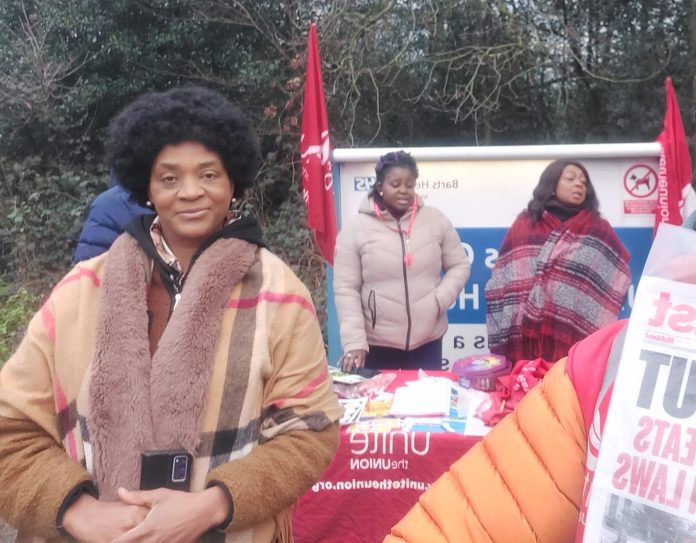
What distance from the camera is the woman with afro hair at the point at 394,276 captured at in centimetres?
357

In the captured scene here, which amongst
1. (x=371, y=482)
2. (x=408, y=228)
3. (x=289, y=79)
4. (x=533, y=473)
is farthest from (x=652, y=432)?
(x=289, y=79)

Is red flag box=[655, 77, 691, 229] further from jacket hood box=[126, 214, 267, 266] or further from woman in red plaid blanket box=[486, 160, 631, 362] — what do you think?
jacket hood box=[126, 214, 267, 266]

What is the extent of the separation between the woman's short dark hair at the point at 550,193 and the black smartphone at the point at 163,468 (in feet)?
8.88

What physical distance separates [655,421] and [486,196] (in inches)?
143

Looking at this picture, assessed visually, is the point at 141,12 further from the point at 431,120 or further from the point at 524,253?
the point at 524,253

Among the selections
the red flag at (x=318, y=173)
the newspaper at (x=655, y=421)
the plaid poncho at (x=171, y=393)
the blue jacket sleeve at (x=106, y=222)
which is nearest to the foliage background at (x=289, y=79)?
the red flag at (x=318, y=173)

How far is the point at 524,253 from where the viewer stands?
365cm

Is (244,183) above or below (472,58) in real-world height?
below

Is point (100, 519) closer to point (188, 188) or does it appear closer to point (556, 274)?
point (188, 188)

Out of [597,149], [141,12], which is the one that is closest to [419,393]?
[597,149]

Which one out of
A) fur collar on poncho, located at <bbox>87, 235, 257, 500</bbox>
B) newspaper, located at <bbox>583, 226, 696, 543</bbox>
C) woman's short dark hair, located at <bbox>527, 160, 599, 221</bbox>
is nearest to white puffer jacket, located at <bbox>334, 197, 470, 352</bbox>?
woman's short dark hair, located at <bbox>527, 160, 599, 221</bbox>

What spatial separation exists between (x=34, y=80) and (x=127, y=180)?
322 inches

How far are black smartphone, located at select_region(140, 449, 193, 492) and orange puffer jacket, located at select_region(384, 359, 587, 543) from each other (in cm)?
39

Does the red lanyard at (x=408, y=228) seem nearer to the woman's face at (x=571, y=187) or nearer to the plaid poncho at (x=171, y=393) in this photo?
the woman's face at (x=571, y=187)
